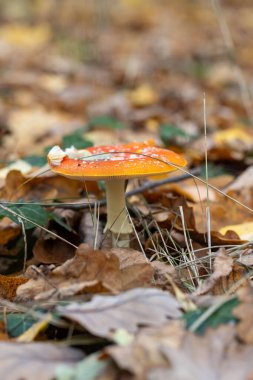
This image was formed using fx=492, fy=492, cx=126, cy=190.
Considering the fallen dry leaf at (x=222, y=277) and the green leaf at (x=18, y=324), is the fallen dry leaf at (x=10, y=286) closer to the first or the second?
the green leaf at (x=18, y=324)

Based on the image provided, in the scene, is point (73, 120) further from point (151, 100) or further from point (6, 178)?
point (6, 178)

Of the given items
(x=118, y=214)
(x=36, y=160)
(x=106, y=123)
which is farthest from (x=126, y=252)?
(x=106, y=123)

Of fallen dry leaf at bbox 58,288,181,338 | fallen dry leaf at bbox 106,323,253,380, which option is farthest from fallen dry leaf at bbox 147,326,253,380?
fallen dry leaf at bbox 58,288,181,338

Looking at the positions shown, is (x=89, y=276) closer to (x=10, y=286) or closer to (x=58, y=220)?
(x=10, y=286)

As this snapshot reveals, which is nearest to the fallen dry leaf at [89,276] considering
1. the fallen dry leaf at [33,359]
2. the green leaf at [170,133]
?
the fallen dry leaf at [33,359]

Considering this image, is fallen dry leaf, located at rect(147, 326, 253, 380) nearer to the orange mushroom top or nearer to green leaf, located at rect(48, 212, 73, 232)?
the orange mushroom top

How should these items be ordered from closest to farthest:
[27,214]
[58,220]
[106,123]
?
[27,214] < [58,220] < [106,123]

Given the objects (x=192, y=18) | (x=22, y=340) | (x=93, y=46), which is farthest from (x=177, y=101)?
(x=192, y=18)

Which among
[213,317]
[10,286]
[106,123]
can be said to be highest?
[213,317]

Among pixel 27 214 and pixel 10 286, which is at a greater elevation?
pixel 27 214
